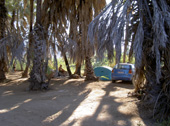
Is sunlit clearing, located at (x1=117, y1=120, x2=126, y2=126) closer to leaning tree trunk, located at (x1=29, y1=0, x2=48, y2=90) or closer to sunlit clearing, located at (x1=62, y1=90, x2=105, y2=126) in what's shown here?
sunlit clearing, located at (x1=62, y1=90, x2=105, y2=126)

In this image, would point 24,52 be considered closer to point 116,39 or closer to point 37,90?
point 37,90

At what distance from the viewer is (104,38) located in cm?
459

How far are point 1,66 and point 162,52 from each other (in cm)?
1063

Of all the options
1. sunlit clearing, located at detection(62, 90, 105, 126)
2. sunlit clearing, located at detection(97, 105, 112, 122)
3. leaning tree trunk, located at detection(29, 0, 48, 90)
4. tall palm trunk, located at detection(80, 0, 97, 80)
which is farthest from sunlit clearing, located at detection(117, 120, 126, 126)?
tall palm trunk, located at detection(80, 0, 97, 80)

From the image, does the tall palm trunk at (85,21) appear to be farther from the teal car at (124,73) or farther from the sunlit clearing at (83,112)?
the sunlit clearing at (83,112)

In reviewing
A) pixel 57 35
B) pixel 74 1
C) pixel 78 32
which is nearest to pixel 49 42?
pixel 57 35

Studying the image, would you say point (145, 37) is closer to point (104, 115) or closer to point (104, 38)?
point (104, 38)

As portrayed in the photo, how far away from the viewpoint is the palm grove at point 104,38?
4238mm

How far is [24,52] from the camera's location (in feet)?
26.9

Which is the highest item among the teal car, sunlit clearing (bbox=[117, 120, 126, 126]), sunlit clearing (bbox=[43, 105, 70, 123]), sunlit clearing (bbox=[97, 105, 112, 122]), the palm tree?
the palm tree

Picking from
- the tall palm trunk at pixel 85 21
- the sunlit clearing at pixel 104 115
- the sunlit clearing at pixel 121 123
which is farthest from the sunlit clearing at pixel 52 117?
the tall palm trunk at pixel 85 21

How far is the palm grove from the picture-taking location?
4.24 metres

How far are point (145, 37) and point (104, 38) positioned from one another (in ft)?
3.71

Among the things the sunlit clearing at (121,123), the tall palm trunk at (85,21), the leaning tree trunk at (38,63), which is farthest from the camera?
the tall palm trunk at (85,21)
